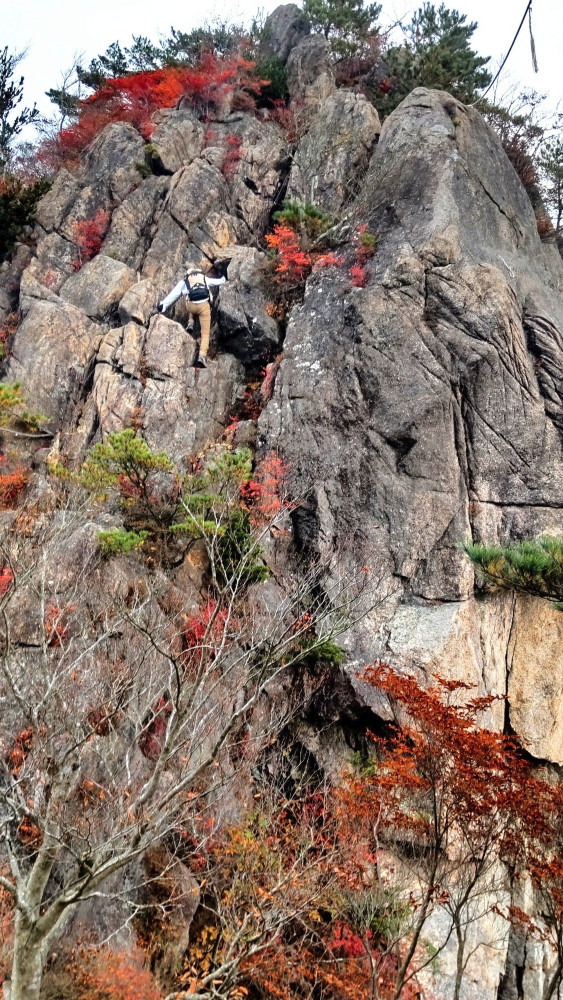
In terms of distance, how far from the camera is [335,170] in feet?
71.6

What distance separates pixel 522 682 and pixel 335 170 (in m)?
17.7

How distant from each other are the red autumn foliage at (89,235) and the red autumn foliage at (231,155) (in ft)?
15.6

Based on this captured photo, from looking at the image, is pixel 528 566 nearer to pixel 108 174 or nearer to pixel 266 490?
pixel 266 490

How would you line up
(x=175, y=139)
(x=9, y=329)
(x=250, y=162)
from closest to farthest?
(x=9, y=329)
(x=250, y=162)
(x=175, y=139)

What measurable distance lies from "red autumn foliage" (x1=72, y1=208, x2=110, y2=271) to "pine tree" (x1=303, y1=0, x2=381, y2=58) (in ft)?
44.7

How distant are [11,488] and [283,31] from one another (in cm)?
2516

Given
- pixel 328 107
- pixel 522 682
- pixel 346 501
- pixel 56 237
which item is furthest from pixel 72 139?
pixel 522 682

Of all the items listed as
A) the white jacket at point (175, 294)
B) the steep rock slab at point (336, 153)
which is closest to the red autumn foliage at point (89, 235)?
the white jacket at point (175, 294)

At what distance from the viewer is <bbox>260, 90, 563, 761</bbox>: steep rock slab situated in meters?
13.5

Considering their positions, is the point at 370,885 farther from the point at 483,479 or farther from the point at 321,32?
the point at 321,32

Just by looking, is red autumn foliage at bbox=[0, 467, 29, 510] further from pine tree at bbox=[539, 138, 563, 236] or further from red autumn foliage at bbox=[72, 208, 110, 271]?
pine tree at bbox=[539, 138, 563, 236]

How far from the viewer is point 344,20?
27.5m

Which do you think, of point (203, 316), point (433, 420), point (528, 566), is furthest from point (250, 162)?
point (528, 566)

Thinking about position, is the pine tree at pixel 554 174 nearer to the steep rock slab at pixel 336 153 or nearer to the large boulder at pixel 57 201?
the steep rock slab at pixel 336 153
